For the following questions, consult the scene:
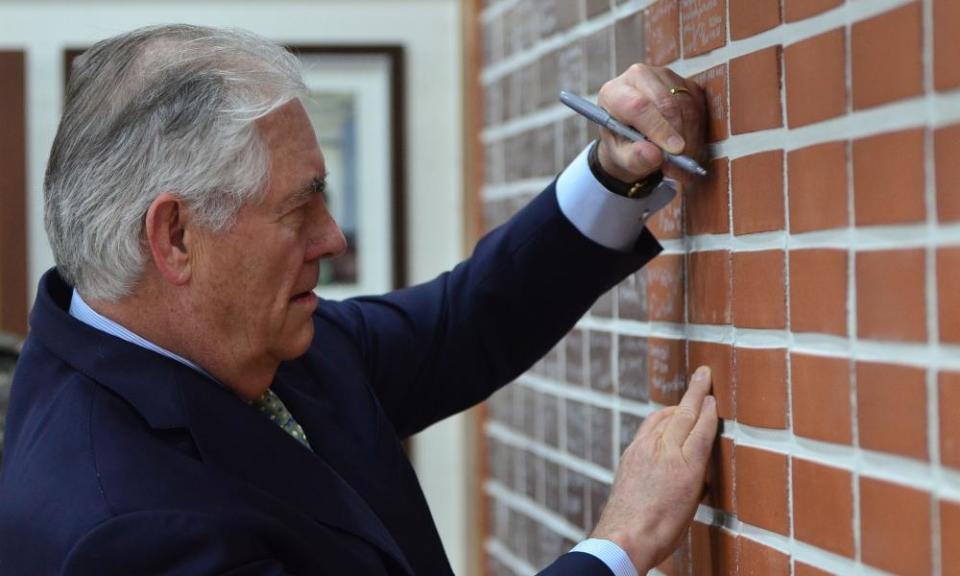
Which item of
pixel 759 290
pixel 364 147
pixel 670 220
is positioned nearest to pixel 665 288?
pixel 670 220

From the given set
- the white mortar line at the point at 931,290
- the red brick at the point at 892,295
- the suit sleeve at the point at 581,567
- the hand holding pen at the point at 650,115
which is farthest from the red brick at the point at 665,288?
the white mortar line at the point at 931,290

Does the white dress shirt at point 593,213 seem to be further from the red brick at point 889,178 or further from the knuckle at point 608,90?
the red brick at point 889,178

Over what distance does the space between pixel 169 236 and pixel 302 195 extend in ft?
0.50

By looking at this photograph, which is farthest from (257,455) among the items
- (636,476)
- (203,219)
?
(636,476)

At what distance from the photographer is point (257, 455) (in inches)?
57.7

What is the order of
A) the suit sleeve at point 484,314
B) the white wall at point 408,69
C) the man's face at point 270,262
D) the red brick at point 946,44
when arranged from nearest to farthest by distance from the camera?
the red brick at point 946,44, the man's face at point 270,262, the suit sleeve at point 484,314, the white wall at point 408,69

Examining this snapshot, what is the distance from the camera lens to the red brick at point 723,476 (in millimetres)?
1458

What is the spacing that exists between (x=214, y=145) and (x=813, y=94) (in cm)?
62

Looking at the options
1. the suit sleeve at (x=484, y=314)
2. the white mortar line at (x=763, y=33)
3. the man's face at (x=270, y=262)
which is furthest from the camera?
the suit sleeve at (x=484, y=314)

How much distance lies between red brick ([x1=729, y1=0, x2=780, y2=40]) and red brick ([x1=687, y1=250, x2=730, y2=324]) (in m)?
0.24

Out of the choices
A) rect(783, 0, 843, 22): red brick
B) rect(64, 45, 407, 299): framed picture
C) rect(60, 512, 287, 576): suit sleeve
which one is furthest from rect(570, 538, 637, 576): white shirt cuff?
rect(64, 45, 407, 299): framed picture

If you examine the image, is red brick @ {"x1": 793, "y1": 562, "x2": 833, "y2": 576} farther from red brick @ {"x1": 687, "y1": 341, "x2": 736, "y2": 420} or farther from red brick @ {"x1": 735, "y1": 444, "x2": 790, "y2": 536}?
red brick @ {"x1": 687, "y1": 341, "x2": 736, "y2": 420}

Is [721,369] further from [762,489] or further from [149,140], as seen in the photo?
[149,140]

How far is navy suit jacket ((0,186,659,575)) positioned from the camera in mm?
1322
